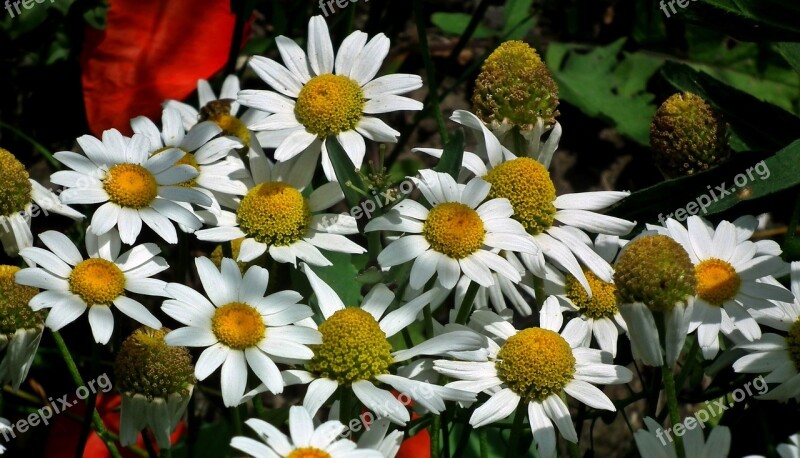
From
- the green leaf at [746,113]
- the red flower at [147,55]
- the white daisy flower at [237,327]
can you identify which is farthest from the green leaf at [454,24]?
the white daisy flower at [237,327]

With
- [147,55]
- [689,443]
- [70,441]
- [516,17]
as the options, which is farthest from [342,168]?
[516,17]

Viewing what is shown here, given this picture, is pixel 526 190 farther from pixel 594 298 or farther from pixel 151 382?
pixel 151 382

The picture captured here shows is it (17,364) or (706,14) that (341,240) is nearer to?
(17,364)

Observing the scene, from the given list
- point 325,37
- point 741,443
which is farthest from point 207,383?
point 741,443

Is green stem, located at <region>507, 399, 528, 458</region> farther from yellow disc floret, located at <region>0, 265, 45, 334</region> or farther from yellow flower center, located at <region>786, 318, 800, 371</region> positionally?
yellow disc floret, located at <region>0, 265, 45, 334</region>

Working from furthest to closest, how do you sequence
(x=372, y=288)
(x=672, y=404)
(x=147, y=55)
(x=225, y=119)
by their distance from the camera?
(x=147, y=55)
(x=225, y=119)
(x=372, y=288)
(x=672, y=404)

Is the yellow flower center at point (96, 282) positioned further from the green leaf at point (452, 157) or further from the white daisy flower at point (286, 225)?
the green leaf at point (452, 157)
